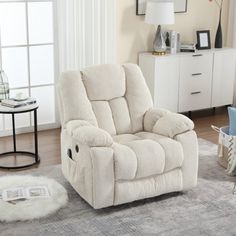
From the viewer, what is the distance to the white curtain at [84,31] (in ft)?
17.9

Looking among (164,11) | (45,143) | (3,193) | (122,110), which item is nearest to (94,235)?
(3,193)

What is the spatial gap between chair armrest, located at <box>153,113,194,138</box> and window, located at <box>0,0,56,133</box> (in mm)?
1869

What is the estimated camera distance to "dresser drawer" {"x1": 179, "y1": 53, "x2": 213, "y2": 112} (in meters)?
6.08

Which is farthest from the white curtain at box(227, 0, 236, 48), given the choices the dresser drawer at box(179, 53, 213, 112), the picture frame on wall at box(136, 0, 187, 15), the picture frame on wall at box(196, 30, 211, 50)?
the picture frame on wall at box(136, 0, 187, 15)

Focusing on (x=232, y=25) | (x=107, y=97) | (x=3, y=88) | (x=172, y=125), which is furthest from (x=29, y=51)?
(x=232, y=25)

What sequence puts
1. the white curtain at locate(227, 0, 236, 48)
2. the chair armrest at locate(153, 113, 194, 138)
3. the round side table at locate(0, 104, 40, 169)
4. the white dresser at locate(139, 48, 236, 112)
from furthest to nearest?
1. the white curtain at locate(227, 0, 236, 48)
2. the white dresser at locate(139, 48, 236, 112)
3. the round side table at locate(0, 104, 40, 169)
4. the chair armrest at locate(153, 113, 194, 138)

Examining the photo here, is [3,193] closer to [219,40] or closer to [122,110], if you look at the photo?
[122,110]

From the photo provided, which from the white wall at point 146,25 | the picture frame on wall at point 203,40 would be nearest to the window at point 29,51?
the white wall at point 146,25

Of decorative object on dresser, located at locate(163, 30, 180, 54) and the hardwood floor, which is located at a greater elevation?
decorative object on dresser, located at locate(163, 30, 180, 54)

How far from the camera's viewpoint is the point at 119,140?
4.06 meters

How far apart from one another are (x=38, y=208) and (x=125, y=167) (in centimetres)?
69

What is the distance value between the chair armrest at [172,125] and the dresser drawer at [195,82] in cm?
201

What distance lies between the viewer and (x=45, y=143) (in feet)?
17.3

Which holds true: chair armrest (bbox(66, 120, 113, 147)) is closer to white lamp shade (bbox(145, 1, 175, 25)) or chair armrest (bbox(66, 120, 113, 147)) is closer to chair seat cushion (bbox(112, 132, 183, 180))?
chair seat cushion (bbox(112, 132, 183, 180))
